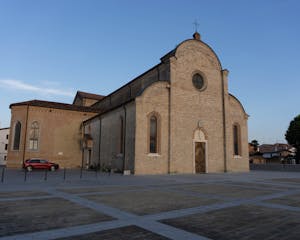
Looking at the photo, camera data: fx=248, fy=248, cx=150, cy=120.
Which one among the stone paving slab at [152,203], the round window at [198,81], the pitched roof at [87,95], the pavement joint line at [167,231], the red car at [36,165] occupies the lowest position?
the stone paving slab at [152,203]

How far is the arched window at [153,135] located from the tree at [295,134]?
120ft

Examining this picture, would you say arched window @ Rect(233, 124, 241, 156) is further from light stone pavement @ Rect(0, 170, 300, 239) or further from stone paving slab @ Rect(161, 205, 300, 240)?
stone paving slab @ Rect(161, 205, 300, 240)

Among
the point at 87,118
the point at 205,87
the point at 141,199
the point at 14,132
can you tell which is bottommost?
the point at 141,199

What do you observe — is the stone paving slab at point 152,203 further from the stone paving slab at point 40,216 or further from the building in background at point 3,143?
the building in background at point 3,143

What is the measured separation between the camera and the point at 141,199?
899cm

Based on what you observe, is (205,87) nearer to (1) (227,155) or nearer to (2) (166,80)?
(2) (166,80)

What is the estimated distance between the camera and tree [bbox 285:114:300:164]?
47.3m

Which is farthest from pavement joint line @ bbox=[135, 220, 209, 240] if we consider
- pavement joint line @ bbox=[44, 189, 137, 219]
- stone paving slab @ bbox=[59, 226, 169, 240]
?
pavement joint line @ bbox=[44, 189, 137, 219]

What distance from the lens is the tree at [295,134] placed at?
47.3 meters

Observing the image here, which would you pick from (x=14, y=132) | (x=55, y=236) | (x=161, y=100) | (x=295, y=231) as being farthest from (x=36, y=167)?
(x=295, y=231)

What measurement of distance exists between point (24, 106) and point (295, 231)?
32.5 m

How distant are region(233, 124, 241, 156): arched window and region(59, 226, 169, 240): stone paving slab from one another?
25.5m

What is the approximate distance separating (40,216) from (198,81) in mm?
23019

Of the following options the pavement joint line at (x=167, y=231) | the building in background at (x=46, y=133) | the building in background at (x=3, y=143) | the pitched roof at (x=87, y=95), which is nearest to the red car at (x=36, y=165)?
the building in background at (x=46, y=133)
